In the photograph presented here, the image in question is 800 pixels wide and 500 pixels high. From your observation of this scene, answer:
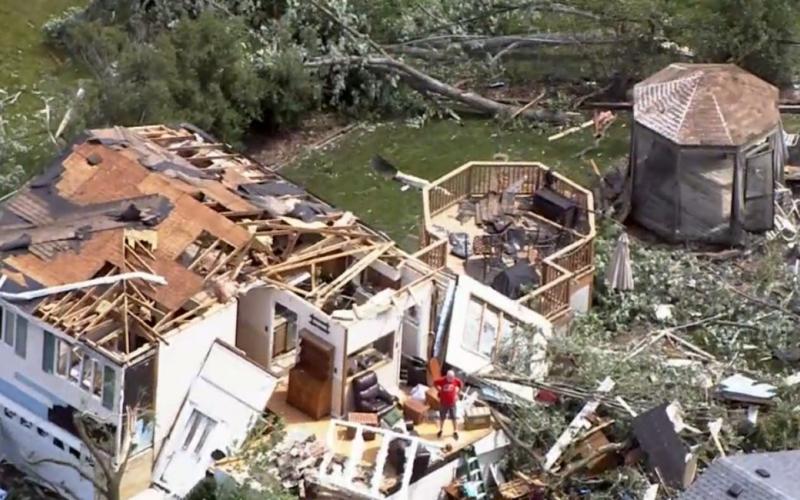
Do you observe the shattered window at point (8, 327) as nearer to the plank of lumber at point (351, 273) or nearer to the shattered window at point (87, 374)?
the shattered window at point (87, 374)

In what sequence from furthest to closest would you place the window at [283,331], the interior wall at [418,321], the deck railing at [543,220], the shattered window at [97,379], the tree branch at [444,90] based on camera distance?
the tree branch at [444,90] → the deck railing at [543,220] → the interior wall at [418,321] → the window at [283,331] → the shattered window at [97,379]

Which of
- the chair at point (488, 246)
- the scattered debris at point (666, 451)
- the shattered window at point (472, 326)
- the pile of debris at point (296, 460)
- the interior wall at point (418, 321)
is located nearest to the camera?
the pile of debris at point (296, 460)

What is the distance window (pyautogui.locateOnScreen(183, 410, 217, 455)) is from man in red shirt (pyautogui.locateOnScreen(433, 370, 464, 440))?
2914mm

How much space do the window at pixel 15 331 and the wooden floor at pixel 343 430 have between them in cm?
311

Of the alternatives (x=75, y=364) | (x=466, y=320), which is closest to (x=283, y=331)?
(x=466, y=320)

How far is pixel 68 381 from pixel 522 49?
16.7 metres

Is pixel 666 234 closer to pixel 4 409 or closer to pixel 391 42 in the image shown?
pixel 391 42

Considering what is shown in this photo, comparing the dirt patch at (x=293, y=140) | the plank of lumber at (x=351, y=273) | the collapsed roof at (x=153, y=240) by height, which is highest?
the collapsed roof at (x=153, y=240)

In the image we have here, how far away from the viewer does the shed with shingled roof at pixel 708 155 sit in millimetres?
26578

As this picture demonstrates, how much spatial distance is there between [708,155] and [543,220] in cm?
300

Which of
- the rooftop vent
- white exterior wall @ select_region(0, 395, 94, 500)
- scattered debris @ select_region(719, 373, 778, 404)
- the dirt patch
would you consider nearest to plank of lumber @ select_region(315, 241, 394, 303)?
white exterior wall @ select_region(0, 395, 94, 500)

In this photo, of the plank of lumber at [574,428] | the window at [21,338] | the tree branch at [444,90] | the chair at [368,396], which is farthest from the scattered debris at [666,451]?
the tree branch at [444,90]

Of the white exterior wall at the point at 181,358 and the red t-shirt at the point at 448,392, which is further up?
the white exterior wall at the point at 181,358

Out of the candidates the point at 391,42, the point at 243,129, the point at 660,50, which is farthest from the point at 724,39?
the point at 243,129
